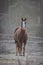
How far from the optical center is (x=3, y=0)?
2.37m

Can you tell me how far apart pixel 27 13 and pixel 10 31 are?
0.31m

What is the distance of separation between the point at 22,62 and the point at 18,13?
0.61 meters

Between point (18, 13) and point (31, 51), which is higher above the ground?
point (18, 13)

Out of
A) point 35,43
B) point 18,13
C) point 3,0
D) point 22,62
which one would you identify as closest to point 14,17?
point 18,13

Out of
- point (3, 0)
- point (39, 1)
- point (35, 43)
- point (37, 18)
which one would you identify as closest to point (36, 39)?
point (35, 43)

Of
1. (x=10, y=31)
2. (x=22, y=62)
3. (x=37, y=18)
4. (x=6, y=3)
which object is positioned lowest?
(x=22, y=62)

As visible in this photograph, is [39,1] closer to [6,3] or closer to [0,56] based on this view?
[6,3]

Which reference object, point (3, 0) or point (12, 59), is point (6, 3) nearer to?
point (3, 0)

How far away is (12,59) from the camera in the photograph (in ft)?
7.73

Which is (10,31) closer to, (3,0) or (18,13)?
(18,13)

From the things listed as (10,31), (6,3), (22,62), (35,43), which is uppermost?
(6,3)

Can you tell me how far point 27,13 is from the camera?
236 cm

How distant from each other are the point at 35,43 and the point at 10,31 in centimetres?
34

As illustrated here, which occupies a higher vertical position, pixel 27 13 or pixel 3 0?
pixel 3 0
